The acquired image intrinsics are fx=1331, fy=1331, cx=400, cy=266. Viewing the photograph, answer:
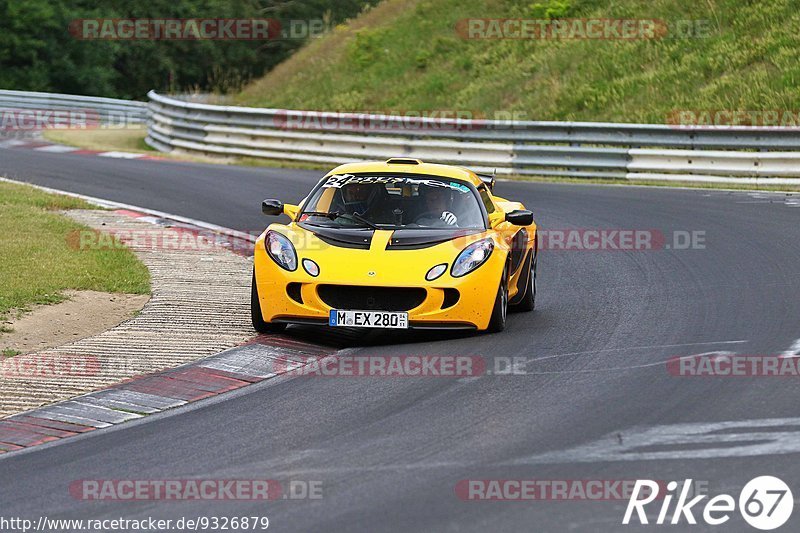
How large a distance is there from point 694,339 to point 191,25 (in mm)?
46094

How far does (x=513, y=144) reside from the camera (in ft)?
79.0

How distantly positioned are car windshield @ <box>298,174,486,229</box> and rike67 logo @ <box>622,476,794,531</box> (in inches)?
196

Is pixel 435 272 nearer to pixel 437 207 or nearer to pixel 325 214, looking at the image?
pixel 437 207

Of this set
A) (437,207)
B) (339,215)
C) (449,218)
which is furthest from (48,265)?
(449,218)

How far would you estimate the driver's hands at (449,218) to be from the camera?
11.0 metres

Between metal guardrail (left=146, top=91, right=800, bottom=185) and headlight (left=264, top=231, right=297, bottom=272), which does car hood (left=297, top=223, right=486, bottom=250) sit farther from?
metal guardrail (left=146, top=91, right=800, bottom=185)

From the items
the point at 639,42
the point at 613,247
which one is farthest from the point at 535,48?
the point at 613,247

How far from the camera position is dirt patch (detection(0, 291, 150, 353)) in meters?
10.1

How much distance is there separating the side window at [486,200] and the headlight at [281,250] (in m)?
1.93

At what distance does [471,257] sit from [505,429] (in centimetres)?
308

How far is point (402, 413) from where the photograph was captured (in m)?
7.84

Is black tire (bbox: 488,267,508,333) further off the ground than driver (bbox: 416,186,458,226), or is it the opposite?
driver (bbox: 416,186,458,226)

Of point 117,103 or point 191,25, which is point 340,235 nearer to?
point 117,103

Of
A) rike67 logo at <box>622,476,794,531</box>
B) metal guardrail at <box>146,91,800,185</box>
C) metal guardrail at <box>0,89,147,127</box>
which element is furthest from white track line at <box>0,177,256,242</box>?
metal guardrail at <box>0,89,147,127</box>
